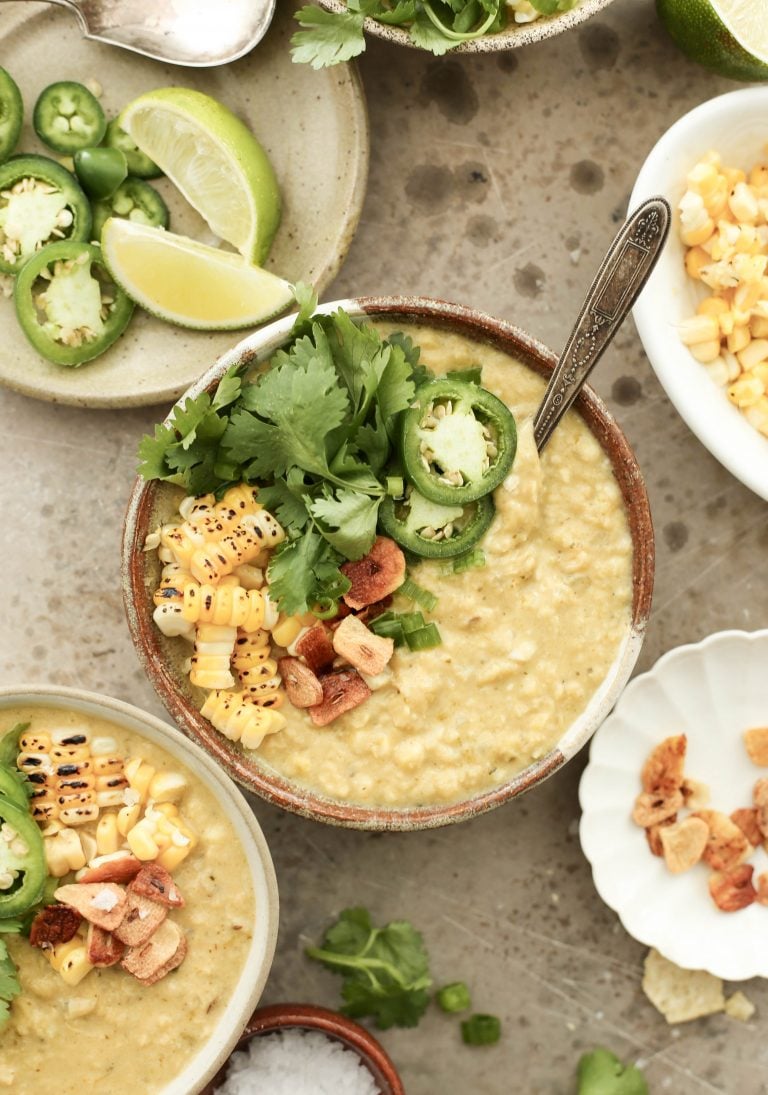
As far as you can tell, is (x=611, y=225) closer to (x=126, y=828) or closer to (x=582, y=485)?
(x=582, y=485)

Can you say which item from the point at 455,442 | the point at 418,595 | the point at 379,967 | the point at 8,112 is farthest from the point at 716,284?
the point at 379,967

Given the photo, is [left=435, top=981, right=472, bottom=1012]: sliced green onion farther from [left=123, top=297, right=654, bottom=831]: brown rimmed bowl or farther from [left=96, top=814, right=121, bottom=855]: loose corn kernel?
[left=96, top=814, right=121, bottom=855]: loose corn kernel

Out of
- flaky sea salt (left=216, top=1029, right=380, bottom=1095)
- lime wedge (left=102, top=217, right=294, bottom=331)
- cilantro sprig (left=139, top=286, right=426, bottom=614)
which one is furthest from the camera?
flaky sea salt (left=216, top=1029, right=380, bottom=1095)

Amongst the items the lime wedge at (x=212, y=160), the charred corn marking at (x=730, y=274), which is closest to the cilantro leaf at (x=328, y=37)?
the lime wedge at (x=212, y=160)

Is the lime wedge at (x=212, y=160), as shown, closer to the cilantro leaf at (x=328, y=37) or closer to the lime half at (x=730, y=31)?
the cilantro leaf at (x=328, y=37)

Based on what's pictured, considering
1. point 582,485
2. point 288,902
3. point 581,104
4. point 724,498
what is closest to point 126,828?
point 288,902

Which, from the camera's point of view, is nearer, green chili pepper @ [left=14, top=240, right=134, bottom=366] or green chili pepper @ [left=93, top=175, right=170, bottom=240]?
green chili pepper @ [left=14, top=240, right=134, bottom=366]

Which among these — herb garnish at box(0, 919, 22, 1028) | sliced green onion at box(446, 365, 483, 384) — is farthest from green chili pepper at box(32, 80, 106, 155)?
herb garnish at box(0, 919, 22, 1028)
